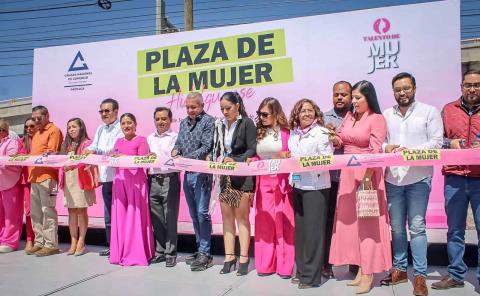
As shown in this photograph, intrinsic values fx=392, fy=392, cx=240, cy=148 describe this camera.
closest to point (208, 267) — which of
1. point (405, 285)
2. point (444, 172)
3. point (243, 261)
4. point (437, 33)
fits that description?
point (243, 261)

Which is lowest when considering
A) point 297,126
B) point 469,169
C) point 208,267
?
point 208,267


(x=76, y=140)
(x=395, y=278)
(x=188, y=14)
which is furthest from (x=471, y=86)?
(x=188, y=14)

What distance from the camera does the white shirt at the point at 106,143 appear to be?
4.52 m

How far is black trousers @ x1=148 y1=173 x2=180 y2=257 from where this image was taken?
163 inches

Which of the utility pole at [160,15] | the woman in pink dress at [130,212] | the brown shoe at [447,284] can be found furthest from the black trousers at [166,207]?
the utility pole at [160,15]

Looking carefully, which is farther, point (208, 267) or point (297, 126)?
point (208, 267)

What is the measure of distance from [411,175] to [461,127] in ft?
1.91

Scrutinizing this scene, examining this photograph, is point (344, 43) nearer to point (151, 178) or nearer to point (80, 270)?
point (151, 178)

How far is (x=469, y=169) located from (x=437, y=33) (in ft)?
6.75

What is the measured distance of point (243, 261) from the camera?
371 cm

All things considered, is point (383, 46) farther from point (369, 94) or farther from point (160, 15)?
point (160, 15)

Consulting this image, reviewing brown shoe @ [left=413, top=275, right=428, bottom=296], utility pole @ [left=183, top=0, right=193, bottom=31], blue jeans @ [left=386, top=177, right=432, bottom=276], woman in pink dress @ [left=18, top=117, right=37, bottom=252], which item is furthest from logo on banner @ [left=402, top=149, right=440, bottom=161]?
utility pole @ [left=183, top=0, right=193, bottom=31]

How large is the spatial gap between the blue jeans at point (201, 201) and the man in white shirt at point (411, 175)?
1759 millimetres

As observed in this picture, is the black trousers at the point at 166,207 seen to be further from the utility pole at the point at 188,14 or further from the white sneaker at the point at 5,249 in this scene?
the utility pole at the point at 188,14
